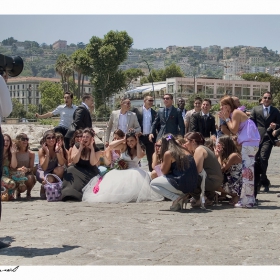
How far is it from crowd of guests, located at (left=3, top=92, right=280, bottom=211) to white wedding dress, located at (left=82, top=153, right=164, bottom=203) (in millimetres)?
16

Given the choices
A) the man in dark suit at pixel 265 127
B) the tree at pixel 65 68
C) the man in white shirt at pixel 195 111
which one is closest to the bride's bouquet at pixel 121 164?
the man in white shirt at pixel 195 111

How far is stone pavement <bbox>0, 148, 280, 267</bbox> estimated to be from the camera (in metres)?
5.41

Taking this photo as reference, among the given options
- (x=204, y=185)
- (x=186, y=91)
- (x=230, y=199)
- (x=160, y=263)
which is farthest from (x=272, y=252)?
(x=186, y=91)

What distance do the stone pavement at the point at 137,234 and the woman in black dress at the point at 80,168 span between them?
14.7 inches

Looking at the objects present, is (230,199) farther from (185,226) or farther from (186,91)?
(186,91)

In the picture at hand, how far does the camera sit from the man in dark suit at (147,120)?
489 inches

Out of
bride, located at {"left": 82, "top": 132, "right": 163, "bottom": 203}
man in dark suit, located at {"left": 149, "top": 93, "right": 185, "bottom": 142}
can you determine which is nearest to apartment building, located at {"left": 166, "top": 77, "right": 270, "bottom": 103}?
man in dark suit, located at {"left": 149, "top": 93, "right": 185, "bottom": 142}

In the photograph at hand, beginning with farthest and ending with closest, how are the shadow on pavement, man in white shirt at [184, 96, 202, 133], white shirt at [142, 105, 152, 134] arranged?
white shirt at [142, 105, 152, 134] → man in white shirt at [184, 96, 202, 133] → the shadow on pavement

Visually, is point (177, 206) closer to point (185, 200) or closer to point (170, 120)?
point (185, 200)

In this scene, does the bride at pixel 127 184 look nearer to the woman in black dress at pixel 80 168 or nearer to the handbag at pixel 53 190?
the woman in black dress at pixel 80 168

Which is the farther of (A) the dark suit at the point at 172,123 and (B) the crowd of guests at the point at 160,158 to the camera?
(A) the dark suit at the point at 172,123

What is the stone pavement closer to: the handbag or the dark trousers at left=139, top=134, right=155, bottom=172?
the handbag

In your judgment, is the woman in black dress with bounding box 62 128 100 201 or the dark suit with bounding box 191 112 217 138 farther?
the dark suit with bounding box 191 112 217 138

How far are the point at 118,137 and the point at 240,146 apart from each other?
93.6 inches
